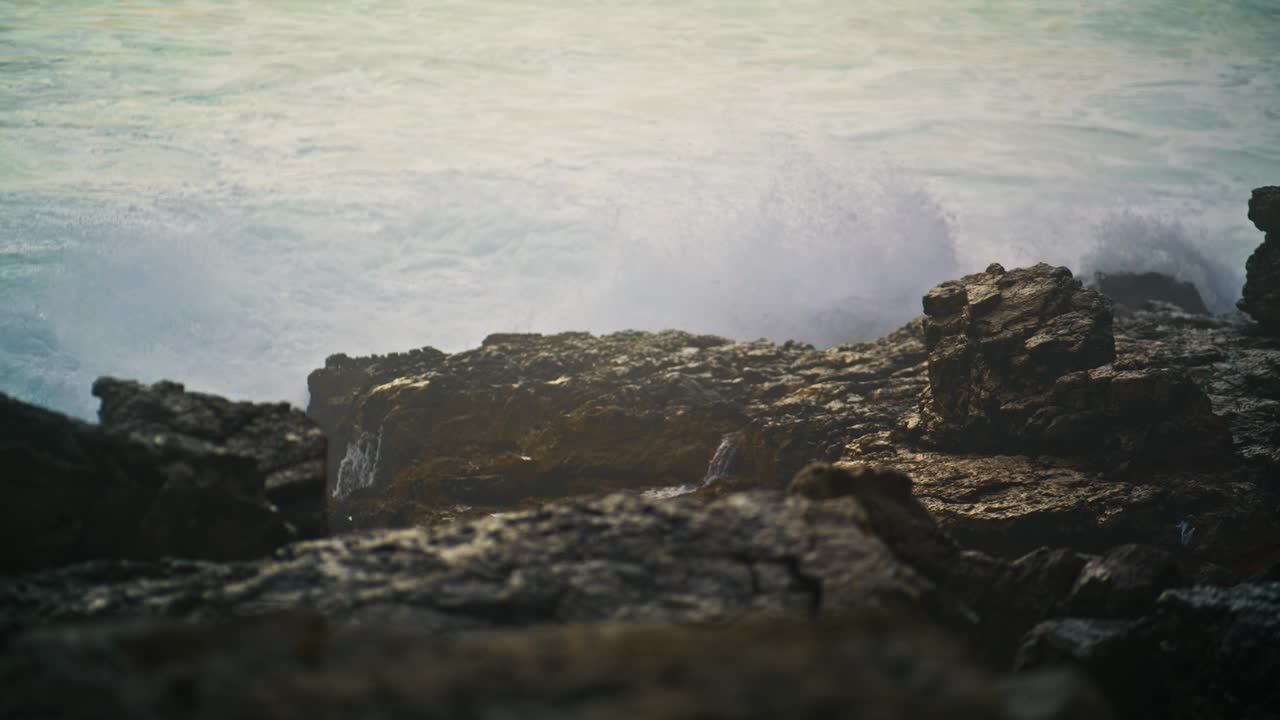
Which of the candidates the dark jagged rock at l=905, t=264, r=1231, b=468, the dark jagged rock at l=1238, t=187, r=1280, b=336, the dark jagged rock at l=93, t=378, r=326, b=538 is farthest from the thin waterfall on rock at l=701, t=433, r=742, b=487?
the dark jagged rock at l=93, t=378, r=326, b=538

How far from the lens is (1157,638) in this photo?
10.1m

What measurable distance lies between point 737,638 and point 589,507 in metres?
4.33

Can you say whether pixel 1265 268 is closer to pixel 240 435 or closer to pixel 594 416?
pixel 594 416

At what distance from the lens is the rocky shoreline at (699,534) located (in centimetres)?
351

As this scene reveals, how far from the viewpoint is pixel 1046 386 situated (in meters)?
19.7

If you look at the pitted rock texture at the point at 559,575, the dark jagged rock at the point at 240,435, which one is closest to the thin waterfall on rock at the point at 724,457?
the dark jagged rock at the point at 240,435

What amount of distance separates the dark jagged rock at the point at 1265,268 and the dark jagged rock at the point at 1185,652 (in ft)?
51.3

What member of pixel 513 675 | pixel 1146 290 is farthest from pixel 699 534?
pixel 1146 290

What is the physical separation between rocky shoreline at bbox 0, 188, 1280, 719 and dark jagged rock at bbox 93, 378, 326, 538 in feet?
0.13

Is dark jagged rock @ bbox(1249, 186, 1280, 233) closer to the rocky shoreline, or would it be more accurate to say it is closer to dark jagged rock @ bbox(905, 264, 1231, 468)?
the rocky shoreline

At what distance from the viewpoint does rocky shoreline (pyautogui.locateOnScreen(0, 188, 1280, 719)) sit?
3.51 meters

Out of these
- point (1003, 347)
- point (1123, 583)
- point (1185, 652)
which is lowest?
point (1185, 652)

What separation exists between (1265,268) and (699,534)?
2221 centimetres

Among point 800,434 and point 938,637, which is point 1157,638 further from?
point 800,434
